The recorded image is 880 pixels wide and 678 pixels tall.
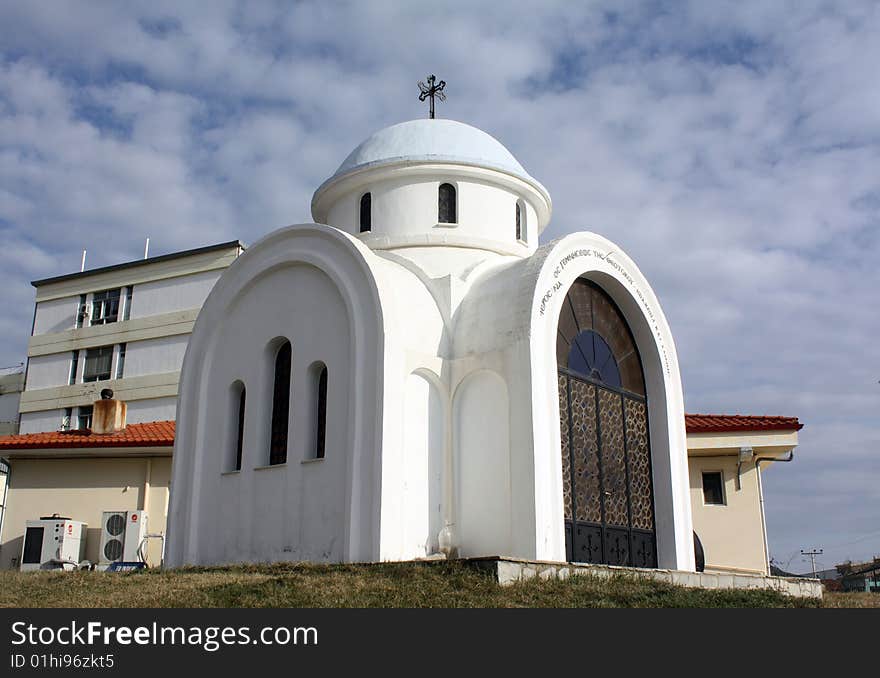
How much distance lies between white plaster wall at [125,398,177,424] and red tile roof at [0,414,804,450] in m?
11.3

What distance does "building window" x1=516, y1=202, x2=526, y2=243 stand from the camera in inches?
694

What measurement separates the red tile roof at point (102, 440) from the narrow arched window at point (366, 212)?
762cm

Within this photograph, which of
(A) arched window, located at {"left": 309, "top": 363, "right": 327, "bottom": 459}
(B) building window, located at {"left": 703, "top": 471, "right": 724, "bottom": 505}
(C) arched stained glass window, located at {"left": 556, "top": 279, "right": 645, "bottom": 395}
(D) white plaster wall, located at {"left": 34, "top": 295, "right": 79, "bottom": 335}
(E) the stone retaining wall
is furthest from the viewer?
(D) white plaster wall, located at {"left": 34, "top": 295, "right": 79, "bottom": 335}

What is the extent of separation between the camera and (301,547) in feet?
44.2

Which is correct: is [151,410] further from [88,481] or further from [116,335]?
[88,481]

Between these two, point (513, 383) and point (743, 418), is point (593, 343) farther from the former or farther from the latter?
point (743, 418)

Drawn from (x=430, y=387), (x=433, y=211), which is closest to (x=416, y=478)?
(x=430, y=387)

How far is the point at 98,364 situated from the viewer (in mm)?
37094

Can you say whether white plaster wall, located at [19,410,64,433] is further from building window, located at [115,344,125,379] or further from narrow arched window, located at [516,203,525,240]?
narrow arched window, located at [516,203,525,240]

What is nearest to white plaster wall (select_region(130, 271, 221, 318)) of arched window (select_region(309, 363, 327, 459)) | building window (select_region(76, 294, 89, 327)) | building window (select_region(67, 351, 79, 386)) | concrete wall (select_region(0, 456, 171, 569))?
building window (select_region(76, 294, 89, 327))

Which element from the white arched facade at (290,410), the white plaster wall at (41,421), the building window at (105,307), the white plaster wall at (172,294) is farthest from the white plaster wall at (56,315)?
the white arched facade at (290,410)

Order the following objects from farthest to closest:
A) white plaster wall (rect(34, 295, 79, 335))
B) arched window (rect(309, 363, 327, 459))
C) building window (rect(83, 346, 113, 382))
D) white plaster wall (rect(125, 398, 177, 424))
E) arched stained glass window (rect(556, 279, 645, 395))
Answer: white plaster wall (rect(34, 295, 79, 335)) < building window (rect(83, 346, 113, 382)) < white plaster wall (rect(125, 398, 177, 424)) < arched stained glass window (rect(556, 279, 645, 395)) < arched window (rect(309, 363, 327, 459))

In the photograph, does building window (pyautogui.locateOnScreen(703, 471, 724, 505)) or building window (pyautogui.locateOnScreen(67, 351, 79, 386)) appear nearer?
building window (pyautogui.locateOnScreen(703, 471, 724, 505))

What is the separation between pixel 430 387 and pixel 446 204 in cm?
420
